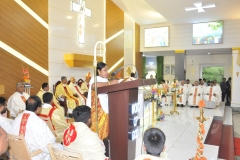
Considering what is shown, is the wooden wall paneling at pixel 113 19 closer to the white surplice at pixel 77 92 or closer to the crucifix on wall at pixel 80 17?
the crucifix on wall at pixel 80 17

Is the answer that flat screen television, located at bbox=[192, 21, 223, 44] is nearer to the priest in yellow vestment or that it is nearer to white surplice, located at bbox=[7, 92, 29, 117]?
the priest in yellow vestment

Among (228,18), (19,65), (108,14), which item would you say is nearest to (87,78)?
(19,65)

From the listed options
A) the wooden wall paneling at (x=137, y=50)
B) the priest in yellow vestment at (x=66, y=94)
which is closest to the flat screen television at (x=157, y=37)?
the wooden wall paneling at (x=137, y=50)

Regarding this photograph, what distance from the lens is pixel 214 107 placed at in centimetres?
890

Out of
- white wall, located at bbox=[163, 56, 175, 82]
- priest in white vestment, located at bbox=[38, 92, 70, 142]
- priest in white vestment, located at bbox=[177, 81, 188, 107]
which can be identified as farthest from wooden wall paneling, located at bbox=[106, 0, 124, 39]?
priest in white vestment, located at bbox=[38, 92, 70, 142]

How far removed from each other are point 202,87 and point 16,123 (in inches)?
334

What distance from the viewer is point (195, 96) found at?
918 centimetres

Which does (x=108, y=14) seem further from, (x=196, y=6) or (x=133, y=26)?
(x=196, y=6)

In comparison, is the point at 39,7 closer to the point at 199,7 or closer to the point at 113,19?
the point at 113,19

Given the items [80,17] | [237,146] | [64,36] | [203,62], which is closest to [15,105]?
[64,36]

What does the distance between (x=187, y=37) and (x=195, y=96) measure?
13.3ft

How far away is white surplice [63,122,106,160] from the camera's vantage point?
185 cm

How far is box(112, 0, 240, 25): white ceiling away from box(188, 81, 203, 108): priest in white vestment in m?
3.49

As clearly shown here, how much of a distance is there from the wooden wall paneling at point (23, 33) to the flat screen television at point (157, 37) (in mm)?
6952
